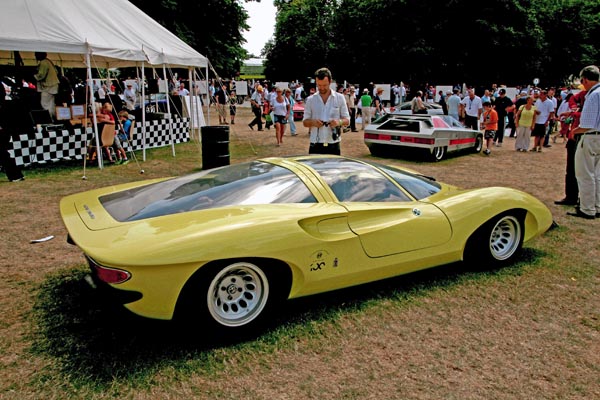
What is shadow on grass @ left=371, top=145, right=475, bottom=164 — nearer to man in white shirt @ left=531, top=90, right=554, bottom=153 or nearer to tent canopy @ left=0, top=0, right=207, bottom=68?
man in white shirt @ left=531, top=90, right=554, bottom=153

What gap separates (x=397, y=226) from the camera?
339 centimetres

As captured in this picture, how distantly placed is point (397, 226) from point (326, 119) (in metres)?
2.58

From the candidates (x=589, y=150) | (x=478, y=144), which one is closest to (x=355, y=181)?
(x=589, y=150)

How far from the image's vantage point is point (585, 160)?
558cm

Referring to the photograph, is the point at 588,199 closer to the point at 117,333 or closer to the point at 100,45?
the point at 117,333

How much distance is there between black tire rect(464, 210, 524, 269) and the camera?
3916 millimetres

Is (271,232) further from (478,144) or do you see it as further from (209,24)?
(209,24)

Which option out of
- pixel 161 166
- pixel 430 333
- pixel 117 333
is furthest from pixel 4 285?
pixel 161 166

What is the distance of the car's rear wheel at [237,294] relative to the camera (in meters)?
2.76

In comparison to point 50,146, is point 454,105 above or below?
above

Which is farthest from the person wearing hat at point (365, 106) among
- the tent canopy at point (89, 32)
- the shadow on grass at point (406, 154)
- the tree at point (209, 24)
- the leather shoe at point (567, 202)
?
the tree at point (209, 24)

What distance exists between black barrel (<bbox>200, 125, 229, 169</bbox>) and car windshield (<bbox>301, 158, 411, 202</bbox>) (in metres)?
5.24

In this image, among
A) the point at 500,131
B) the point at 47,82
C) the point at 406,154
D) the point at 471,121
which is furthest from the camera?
the point at 500,131

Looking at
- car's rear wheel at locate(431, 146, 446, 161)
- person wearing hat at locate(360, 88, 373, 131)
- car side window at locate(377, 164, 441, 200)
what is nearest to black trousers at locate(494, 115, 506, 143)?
car's rear wheel at locate(431, 146, 446, 161)
